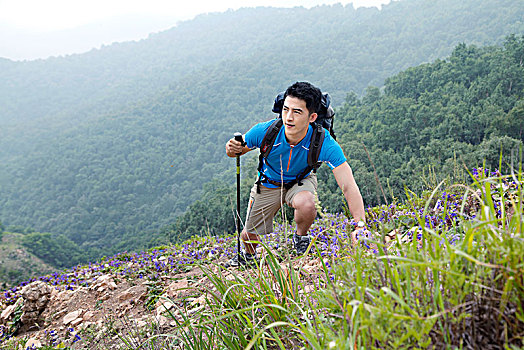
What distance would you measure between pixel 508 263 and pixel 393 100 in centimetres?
4029

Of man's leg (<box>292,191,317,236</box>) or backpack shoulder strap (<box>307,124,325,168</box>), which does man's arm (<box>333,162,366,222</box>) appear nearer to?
backpack shoulder strap (<box>307,124,325,168</box>)

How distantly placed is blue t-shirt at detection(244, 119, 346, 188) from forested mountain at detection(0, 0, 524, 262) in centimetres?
1936

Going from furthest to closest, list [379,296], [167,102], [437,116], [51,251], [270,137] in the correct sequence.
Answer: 1. [167,102]
2. [51,251]
3. [437,116]
4. [270,137]
5. [379,296]

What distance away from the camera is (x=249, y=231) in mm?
3627

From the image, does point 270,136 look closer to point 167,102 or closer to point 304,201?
point 304,201

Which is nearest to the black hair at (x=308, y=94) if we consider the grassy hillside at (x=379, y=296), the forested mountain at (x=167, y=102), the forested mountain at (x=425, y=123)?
the grassy hillside at (x=379, y=296)

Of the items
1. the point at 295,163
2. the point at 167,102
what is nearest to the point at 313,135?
the point at 295,163

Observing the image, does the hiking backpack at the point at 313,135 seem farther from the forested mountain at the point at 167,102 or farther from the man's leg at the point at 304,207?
the forested mountain at the point at 167,102

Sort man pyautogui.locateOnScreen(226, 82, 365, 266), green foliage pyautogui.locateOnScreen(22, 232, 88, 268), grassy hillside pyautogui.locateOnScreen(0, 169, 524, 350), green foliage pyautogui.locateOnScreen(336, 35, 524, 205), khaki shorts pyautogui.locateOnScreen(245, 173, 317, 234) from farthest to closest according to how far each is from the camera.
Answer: green foliage pyautogui.locateOnScreen(22, 232, 88, 268), green foliage pyautogui.locateOnScreen(336, 35, 524, 205), khaki shorts pyautogui.locateOnScreen(245, 173, 317, 234), man pyautogui.locateOnScreen(226, 82, 365, 266), grassy hillside pyautogui.locateOnScreen(0, 169, 524, 350)

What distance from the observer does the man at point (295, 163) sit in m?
3.06

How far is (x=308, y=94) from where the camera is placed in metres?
3.18

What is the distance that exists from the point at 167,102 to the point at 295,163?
102 meters

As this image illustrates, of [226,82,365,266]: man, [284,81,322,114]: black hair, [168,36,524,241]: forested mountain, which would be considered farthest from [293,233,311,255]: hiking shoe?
[168,36,524,241]: forested mountain

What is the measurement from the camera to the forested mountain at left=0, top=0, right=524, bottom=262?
68125 millimetres
